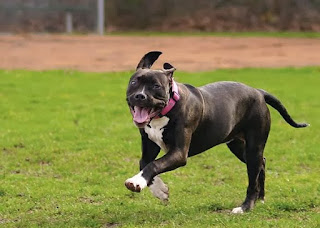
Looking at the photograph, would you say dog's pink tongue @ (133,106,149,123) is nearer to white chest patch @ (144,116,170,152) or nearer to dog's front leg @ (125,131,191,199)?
white chest patch @ (144,116,170,152)

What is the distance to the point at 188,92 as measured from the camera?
6.75 m

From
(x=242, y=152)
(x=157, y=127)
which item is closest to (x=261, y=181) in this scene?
(x=242, y=152)

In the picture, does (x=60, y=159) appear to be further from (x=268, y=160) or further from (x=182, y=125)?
(x=182, y=125)

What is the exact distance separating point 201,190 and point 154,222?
63.0 inches

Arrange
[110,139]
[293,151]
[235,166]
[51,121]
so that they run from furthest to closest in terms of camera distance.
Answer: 1. [51,121]
2. [110,139]
3. [293,151]
4. [235,166]

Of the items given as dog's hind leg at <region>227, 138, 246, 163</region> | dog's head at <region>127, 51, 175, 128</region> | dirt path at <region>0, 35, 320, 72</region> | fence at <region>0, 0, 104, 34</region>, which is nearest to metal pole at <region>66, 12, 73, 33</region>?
fence at <region>0, 0, 104, 34</region>

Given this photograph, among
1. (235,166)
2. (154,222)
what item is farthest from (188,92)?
(235,166)

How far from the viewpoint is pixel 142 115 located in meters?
6.21

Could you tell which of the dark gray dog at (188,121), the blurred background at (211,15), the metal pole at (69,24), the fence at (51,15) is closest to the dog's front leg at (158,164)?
the dark gray dog at (188,121)

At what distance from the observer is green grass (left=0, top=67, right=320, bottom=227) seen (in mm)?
7055

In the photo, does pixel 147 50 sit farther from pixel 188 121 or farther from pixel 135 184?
pixel 135 184

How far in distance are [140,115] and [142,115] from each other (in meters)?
0.02

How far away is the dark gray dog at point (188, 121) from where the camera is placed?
6266 millimetres

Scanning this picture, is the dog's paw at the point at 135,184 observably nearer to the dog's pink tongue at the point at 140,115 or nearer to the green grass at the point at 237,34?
the dog's pink tongue at the point at 140,115
